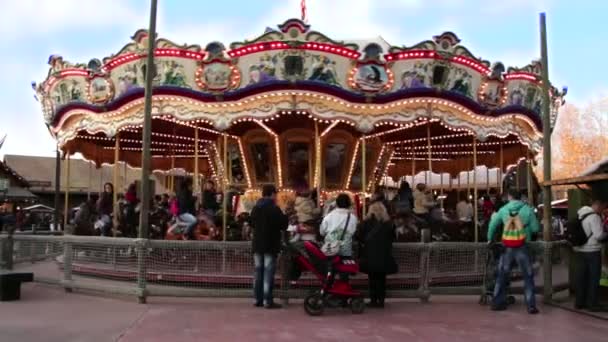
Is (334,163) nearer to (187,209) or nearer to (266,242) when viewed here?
(187,209)

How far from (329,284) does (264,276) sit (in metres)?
1.06

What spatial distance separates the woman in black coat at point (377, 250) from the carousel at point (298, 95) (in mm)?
2992

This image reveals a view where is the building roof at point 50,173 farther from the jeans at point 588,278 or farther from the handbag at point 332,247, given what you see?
the jeans at point 588,278

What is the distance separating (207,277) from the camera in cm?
923

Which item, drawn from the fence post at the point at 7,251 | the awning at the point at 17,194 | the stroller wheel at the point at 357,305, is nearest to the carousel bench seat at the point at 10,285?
the fence post at the point at 7,251

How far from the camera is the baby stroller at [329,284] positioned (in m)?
8.19

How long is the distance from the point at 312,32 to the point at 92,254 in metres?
5.41

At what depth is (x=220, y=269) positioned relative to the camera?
30.2ft

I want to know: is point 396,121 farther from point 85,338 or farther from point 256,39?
point 85,338

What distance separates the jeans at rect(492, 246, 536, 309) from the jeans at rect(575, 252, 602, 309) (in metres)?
0.76

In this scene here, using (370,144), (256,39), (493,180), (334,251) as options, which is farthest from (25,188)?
(334,251)

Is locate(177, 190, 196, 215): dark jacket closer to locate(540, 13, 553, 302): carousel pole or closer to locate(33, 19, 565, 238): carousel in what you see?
locate(33, 19, 565, 238): carousel

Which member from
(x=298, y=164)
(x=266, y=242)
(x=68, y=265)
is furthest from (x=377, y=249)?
(x=298, y=164)

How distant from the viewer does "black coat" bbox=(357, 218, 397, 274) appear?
28.3ft
